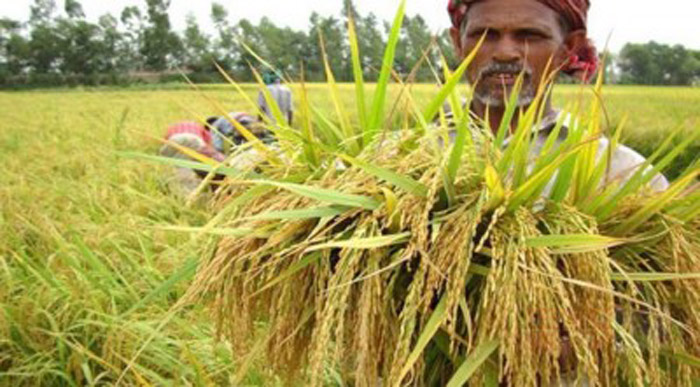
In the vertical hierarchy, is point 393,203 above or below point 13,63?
above

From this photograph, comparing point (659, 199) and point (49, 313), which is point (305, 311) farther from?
point (49, 313)

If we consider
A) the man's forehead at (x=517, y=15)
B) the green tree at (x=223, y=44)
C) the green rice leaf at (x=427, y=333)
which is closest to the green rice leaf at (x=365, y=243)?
the green rice leaf at (x=427, y=333)

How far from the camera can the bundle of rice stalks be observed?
800 millimetres

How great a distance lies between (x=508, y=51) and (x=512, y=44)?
0.08ft

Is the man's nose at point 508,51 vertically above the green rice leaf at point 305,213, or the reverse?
Result: the man's nose at point 508,51

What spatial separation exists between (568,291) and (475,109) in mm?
943

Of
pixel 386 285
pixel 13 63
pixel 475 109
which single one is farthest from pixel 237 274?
pixel 13 63

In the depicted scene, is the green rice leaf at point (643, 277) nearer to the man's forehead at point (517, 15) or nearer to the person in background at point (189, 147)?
the man's forehead at point (517, 15)

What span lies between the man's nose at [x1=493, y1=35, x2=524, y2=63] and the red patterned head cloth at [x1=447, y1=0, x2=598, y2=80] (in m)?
0.13

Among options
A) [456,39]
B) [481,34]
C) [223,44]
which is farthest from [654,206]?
[223,44]

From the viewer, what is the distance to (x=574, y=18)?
163cm

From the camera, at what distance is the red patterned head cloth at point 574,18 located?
5.21 feet

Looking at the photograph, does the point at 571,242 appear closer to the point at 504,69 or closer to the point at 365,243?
the point at 365,243

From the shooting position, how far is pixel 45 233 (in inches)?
125
